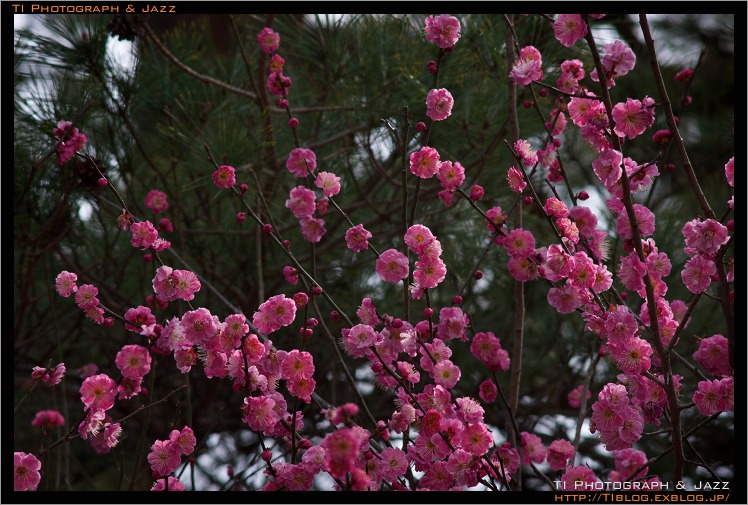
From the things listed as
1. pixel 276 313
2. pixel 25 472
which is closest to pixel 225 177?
pixel 276 313

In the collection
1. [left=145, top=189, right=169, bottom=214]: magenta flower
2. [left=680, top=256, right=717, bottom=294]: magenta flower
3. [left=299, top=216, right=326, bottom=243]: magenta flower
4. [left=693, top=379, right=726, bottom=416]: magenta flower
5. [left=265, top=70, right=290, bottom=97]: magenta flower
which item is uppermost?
[left=265, top=70, right=290, bottom=97]: magenta flower

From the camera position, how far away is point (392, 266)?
0.99 metres

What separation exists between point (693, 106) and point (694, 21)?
0.43 m

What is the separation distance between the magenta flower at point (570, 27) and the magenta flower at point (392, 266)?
32cm

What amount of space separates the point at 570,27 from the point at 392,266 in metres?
0.35

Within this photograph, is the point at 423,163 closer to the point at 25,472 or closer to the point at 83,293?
the point at 83,293

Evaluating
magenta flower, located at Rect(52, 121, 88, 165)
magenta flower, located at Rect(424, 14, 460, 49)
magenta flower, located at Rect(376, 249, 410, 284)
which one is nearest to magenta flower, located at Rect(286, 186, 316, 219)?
magenta flower, located at Rect(376, 249, 410, 284)

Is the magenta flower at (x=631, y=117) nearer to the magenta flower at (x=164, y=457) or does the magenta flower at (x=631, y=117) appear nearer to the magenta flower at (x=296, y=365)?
the magenta flower at (x=296, y=365)

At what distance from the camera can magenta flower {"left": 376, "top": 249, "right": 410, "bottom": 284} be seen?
977mm

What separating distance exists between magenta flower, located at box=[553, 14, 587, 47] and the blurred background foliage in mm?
406

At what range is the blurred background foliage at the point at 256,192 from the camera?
144 cm

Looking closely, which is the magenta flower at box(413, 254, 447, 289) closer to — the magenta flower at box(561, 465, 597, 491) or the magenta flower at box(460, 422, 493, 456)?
the magenta flower at box(460, 422, 493, 456)

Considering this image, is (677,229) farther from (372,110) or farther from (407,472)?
(407,472)

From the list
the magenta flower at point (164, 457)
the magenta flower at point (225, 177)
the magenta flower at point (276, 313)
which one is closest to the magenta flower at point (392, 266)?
the magenta flower at point (276, 313)
